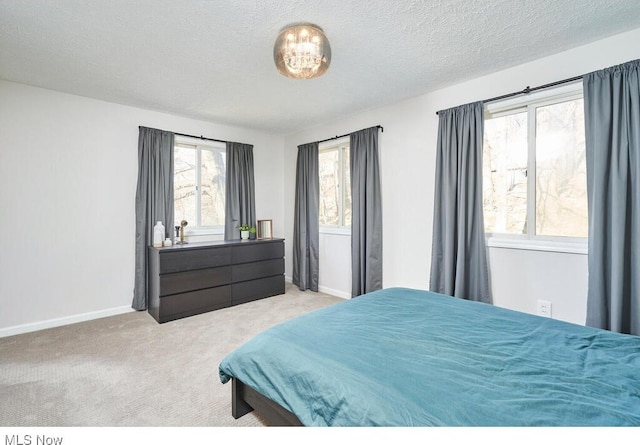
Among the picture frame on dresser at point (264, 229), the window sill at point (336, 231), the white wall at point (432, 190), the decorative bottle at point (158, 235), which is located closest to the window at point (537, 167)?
the white wall at point (432, 190)

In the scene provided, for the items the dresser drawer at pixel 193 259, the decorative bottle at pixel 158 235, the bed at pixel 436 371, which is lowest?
the bed at pixel 436 371

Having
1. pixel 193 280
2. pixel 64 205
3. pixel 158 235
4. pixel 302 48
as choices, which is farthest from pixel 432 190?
pixel 64 205

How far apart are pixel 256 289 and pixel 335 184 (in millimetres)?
1873

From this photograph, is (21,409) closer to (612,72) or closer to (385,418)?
(385,418)

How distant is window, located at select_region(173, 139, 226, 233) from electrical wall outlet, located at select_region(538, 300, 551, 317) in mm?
3869

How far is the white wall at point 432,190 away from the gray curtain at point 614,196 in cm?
17

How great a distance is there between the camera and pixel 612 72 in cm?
209

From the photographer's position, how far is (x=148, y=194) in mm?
3613

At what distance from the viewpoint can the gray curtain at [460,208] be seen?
2.73 m

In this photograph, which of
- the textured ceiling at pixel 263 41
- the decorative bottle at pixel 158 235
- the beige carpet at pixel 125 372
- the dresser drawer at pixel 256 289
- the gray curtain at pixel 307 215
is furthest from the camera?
the gray curtain at pixel 307 215

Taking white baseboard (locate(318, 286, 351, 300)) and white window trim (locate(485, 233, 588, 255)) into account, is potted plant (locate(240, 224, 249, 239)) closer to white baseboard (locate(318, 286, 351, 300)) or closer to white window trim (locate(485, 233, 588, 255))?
white baseboard (locate(318, 286, 351, 300))

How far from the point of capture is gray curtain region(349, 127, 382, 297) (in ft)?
11.9

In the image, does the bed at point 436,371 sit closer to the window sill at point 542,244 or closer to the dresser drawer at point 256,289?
the window sill at point 542,244
